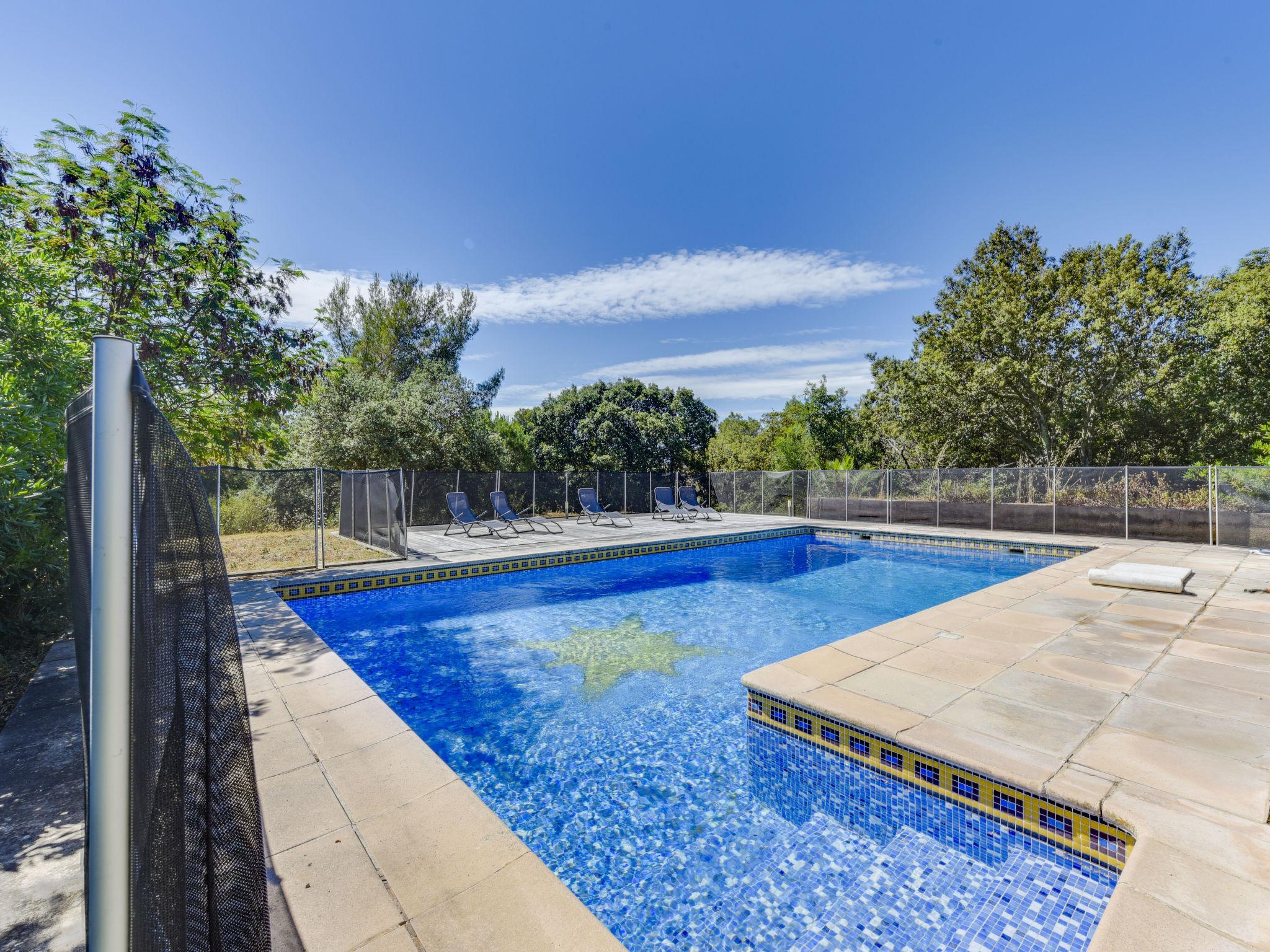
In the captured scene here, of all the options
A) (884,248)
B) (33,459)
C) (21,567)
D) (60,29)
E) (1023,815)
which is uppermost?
(884,248)

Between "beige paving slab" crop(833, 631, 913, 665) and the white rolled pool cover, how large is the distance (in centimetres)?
336

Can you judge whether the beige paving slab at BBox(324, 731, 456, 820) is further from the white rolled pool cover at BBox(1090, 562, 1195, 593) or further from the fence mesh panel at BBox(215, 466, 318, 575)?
the white rolled pool cover at BBox(1090, 562, 1195, 593)

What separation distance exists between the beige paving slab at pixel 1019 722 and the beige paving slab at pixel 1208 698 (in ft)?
→ 2.21

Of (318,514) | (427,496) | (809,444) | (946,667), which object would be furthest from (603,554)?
(809,444)

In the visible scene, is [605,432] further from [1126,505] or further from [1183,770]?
[1183,770]

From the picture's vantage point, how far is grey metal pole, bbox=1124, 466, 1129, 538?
32.7 feet

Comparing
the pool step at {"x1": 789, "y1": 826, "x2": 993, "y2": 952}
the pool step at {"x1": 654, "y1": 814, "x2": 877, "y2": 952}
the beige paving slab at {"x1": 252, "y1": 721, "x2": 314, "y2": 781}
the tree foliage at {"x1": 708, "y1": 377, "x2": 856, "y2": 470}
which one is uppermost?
the tree foliage at {"x1": 708, "y1": 377, "x2": 856, "y2": 470}

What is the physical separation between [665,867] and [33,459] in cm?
440

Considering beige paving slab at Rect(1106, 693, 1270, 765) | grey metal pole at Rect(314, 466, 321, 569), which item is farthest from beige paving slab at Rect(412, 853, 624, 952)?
grey metal pole at Rect(314, 466, 321, 569)

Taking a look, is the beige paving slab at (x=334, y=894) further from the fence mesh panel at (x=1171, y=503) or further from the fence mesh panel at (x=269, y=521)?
the fence mesh panel at (x=1171, y=503)

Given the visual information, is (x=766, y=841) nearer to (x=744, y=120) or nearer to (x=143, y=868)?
(x=143, y=868)

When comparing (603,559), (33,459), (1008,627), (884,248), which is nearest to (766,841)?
(1008,627)

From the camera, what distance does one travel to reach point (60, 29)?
5547mm

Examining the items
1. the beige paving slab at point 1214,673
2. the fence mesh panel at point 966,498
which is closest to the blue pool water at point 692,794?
the beige paving slab at point 1214,673
